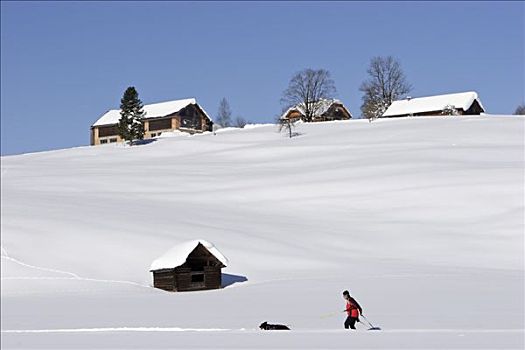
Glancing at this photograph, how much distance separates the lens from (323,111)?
112 metres

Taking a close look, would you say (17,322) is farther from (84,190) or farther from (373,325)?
(84,190)

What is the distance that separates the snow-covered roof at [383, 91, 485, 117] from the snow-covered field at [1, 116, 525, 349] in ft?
122

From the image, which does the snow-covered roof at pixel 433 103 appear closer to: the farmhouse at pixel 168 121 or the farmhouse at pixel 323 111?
→ the farmhouse at pixel 323 111

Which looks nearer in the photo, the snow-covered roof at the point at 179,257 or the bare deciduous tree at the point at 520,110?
the snow-covered roof at the point at 179,257

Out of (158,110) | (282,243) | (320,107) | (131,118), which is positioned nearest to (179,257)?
(282,243)

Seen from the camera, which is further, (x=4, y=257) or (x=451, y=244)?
(x=451, y=244)

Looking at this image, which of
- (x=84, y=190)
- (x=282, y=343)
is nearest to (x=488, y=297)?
(x=282, y=343)

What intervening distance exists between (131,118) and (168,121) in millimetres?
18010

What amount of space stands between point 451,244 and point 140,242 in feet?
45.1

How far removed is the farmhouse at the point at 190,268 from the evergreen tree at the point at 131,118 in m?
57.3

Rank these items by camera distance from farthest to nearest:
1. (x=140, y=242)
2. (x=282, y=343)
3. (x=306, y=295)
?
(x=140, y=242)
(x=306, y=295)
(x=282, y=343)

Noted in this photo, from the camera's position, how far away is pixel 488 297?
20.8 metres

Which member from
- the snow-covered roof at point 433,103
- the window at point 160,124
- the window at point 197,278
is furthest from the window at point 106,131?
the window at point 197,278

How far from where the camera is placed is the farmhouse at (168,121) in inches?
4092
